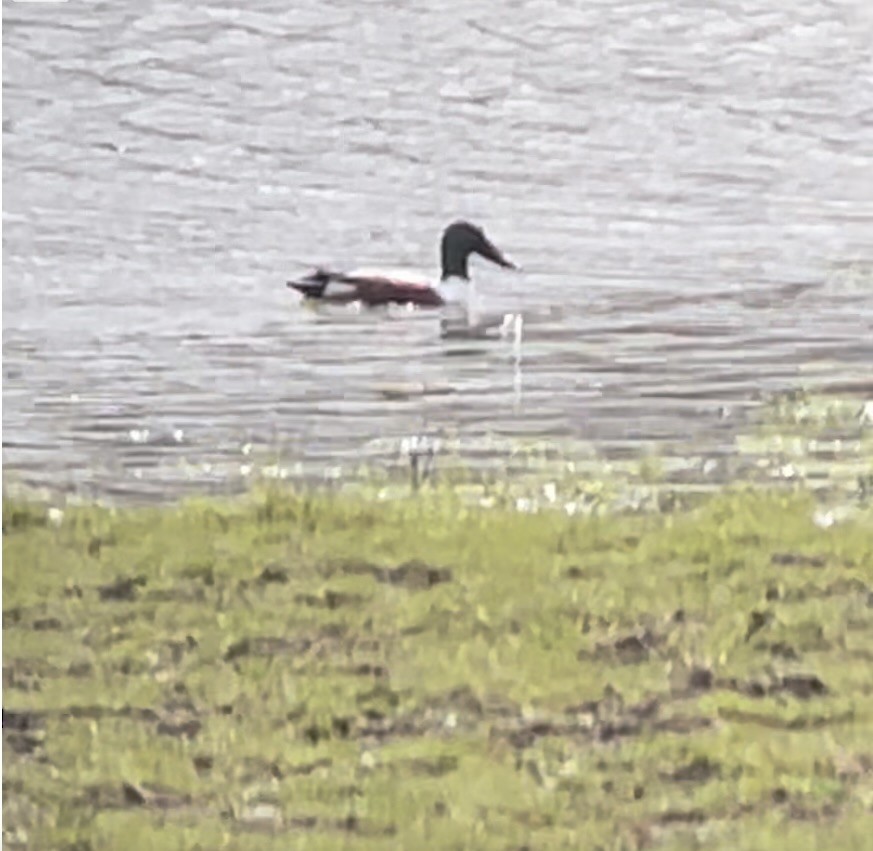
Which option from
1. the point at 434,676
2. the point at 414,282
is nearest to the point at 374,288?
the point at 414,282

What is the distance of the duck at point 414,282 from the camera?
149 cm

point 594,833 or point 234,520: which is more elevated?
point 234,520

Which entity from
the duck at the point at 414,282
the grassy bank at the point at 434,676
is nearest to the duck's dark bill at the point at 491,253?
the duck at the point at 414,282

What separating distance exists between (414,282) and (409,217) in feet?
0.22

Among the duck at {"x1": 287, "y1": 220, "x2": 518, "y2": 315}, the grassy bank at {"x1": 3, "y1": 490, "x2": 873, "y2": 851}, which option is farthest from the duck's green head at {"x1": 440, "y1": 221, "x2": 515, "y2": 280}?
the grassy bank at {"x1": 3, "y1": 490, "x2": 873, "y2": 851}

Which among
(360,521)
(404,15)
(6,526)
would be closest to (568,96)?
(404,15)

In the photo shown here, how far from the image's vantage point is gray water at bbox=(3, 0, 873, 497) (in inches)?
58.6

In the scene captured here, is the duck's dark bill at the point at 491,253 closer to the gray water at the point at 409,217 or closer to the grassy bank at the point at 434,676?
the gray water at the point at 409,217

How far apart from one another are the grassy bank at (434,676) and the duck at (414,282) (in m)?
0.19

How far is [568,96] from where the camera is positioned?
1512 mm

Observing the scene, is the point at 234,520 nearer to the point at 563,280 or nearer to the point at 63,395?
the point at 63,395

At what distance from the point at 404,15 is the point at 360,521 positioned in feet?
1.64

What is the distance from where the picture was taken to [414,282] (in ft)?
4.91

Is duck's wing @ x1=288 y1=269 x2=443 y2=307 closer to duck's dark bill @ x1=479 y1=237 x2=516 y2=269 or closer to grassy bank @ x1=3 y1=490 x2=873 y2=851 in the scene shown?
duck's dark bill @ x1=479 y1=237 x2=516 y2=269
